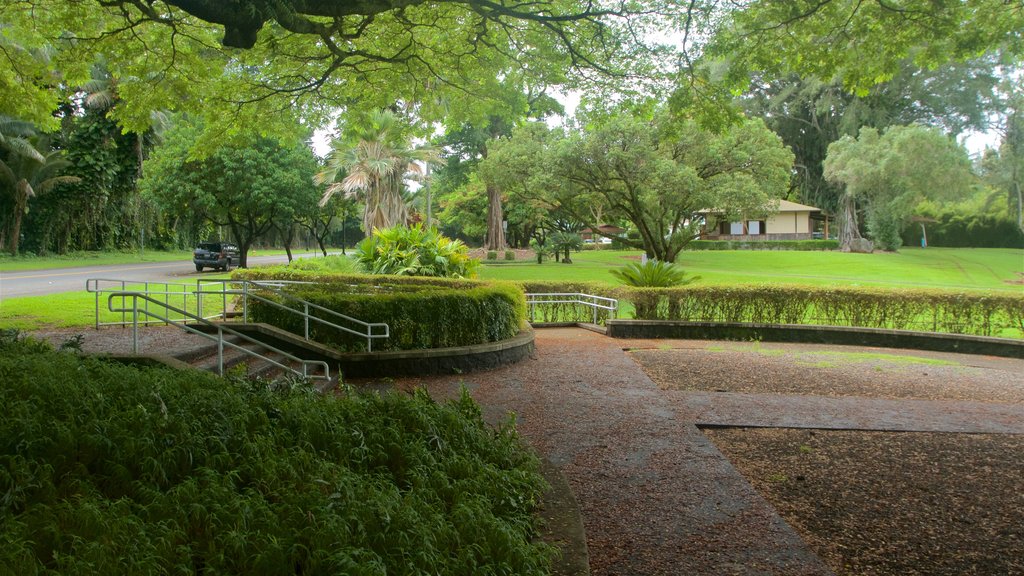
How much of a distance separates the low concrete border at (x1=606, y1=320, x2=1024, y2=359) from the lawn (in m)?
11.6

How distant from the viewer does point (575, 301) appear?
18.7m

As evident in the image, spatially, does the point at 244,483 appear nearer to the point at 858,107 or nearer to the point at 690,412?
the point at 690,412

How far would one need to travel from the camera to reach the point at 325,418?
439cm

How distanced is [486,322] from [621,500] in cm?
625

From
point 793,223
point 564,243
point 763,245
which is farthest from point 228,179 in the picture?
point 793,223

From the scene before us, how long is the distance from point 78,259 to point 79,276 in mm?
11424

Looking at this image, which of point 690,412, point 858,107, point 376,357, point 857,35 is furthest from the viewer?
point 858,107

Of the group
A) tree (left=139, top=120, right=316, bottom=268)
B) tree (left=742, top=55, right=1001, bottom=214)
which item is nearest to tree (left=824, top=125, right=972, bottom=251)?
tree (left=742, top=55, right=1001, bottom=214)

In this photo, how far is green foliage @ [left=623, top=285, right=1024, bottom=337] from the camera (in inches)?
619

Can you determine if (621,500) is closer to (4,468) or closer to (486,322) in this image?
(4,468)

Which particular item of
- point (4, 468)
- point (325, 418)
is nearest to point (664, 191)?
point (325, 418)

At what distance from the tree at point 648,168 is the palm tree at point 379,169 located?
3.67m

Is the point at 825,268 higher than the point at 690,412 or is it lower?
higher

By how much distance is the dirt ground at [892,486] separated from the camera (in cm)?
404
